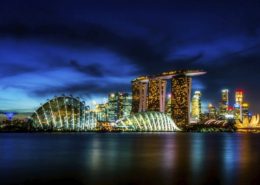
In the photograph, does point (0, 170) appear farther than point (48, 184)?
Yes

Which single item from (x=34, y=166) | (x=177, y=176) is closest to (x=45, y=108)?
(x=34, y=166)

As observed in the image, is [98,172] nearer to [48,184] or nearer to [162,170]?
[162,170]

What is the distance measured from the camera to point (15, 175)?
44.4 metres

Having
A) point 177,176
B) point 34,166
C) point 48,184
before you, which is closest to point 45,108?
point 34,166

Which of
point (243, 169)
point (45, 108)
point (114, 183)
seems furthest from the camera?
point (45, 108)

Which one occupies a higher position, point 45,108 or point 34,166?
point 45,108

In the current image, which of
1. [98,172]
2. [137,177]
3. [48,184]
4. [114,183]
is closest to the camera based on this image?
[48,184]

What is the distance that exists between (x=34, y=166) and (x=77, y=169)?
7138mm

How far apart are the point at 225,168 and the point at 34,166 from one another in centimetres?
2266

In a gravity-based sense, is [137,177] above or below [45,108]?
below

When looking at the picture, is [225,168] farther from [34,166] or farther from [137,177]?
[34,166]

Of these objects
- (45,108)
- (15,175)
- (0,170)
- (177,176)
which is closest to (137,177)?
(177,176)

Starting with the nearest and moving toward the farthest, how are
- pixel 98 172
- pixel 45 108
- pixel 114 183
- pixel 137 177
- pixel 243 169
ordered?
pixel 114 183 → pixel 137 177 → pixel 98 172 → pixel 243 169 → pixel 45 108

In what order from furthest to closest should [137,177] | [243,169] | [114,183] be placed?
[243,169] → [137,177] → [114,183]
